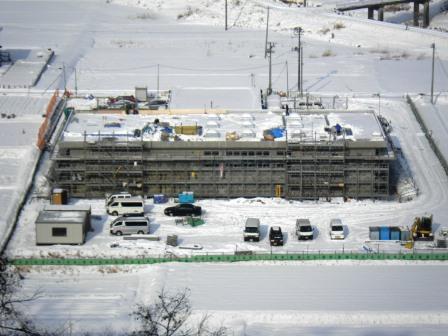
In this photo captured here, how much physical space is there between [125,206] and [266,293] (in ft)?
17.7

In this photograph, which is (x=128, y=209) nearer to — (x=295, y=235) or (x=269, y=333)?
(x=295, y=235)

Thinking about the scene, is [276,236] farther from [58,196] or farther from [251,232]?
[58,196]

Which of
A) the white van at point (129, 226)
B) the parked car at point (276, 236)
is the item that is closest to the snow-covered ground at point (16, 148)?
the white van at point (129, 226)

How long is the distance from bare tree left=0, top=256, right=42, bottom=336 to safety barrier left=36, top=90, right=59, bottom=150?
8169 millimetres

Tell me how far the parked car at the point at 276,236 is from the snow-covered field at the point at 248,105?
24cm

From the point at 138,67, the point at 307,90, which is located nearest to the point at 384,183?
the point at 307,90

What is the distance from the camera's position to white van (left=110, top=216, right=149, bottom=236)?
88.2ft

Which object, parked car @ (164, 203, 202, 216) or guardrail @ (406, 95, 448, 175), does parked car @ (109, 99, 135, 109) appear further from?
guardrail @ (406, 95, 448, 175)

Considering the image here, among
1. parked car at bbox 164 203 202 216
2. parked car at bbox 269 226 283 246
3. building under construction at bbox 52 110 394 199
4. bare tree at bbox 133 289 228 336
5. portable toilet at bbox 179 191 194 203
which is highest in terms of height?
building under construction at bbox 52 110 394 199

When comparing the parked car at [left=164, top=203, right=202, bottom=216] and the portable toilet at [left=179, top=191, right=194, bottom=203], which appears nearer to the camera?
the parked car at [left=164, top=203, right=202, bottom=216]

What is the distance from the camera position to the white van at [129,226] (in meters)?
26.9

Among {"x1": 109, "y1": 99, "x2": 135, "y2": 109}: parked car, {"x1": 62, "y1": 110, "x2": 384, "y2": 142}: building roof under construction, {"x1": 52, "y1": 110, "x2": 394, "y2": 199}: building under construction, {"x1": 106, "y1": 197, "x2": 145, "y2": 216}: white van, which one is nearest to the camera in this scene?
{"x1": 106, "y1": 197, "x2": 145, "y2": 216}: white van

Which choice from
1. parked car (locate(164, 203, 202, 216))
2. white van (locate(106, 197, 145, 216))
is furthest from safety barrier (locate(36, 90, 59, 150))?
parked car (locate(164, 203, 202, 216))

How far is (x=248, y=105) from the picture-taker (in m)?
36.5
